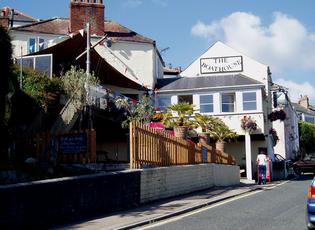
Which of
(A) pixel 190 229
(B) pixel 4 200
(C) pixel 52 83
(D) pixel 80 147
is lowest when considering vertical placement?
(A) pixel 190 229

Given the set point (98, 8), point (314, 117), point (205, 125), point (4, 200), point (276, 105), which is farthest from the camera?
point (314, 117)

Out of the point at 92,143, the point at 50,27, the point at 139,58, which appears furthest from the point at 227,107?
the point at 92,143

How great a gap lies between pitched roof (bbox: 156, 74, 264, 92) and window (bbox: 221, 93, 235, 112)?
0.78m

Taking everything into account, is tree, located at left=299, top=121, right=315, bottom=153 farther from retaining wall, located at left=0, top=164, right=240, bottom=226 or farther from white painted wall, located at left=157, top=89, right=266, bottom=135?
retaining wall, located at left=0, top=164, right=240, bottom=226

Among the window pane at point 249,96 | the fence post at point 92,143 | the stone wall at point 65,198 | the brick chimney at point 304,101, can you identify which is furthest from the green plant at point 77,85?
the brick chimney at point 304,101

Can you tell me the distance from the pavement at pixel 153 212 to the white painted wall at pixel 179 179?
303 mm

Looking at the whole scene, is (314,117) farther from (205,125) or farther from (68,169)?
(68,169)

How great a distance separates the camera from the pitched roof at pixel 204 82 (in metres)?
32.8

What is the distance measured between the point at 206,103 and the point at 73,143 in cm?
2010

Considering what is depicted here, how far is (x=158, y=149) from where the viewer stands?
51.0ft

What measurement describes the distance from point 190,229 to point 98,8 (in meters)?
24.0

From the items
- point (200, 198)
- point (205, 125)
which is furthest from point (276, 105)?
point (200, 198)

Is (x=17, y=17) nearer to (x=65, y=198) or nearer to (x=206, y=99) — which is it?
(x=206, y=99)

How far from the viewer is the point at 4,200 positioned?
28.8ft
